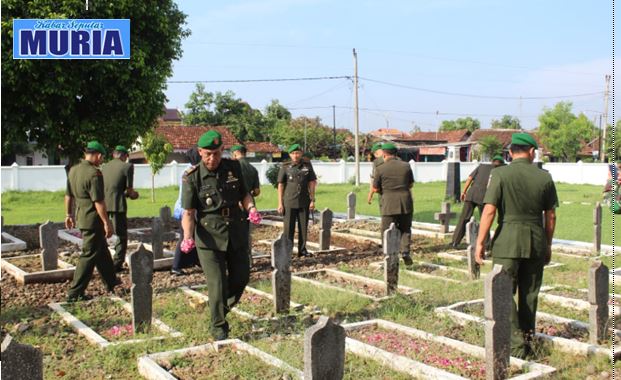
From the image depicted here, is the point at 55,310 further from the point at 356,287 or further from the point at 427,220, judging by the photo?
the point at 427,220

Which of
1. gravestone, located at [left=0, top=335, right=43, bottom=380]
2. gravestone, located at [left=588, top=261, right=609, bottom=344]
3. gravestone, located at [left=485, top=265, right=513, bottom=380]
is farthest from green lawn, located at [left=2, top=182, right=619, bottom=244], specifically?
gravestone, located at [left=0, top=335, right=43, bottom=380]

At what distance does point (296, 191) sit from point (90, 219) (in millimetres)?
3380

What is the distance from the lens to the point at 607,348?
197 inches

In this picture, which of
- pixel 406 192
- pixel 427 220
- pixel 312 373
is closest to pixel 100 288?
pixel 406 192

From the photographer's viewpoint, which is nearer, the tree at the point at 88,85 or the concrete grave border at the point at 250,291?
the concrete grave border at the point at 250,291

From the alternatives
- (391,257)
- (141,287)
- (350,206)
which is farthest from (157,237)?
(350,206)

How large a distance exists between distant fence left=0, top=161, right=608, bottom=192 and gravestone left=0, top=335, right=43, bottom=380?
25.9 meters

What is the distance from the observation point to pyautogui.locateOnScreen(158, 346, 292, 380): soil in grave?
14.6 ft

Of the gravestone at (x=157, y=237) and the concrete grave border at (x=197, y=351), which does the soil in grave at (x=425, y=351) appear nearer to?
the concrete grave border at (x=197, y=351)

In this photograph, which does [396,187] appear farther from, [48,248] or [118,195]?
[48,248]

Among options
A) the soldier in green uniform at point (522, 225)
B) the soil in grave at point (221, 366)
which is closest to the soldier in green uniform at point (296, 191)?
the soil in grave at point (221, 366)

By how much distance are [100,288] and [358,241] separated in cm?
551

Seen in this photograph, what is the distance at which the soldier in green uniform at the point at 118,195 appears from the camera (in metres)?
8.48

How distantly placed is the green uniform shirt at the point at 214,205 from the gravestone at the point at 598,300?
3070 mm
